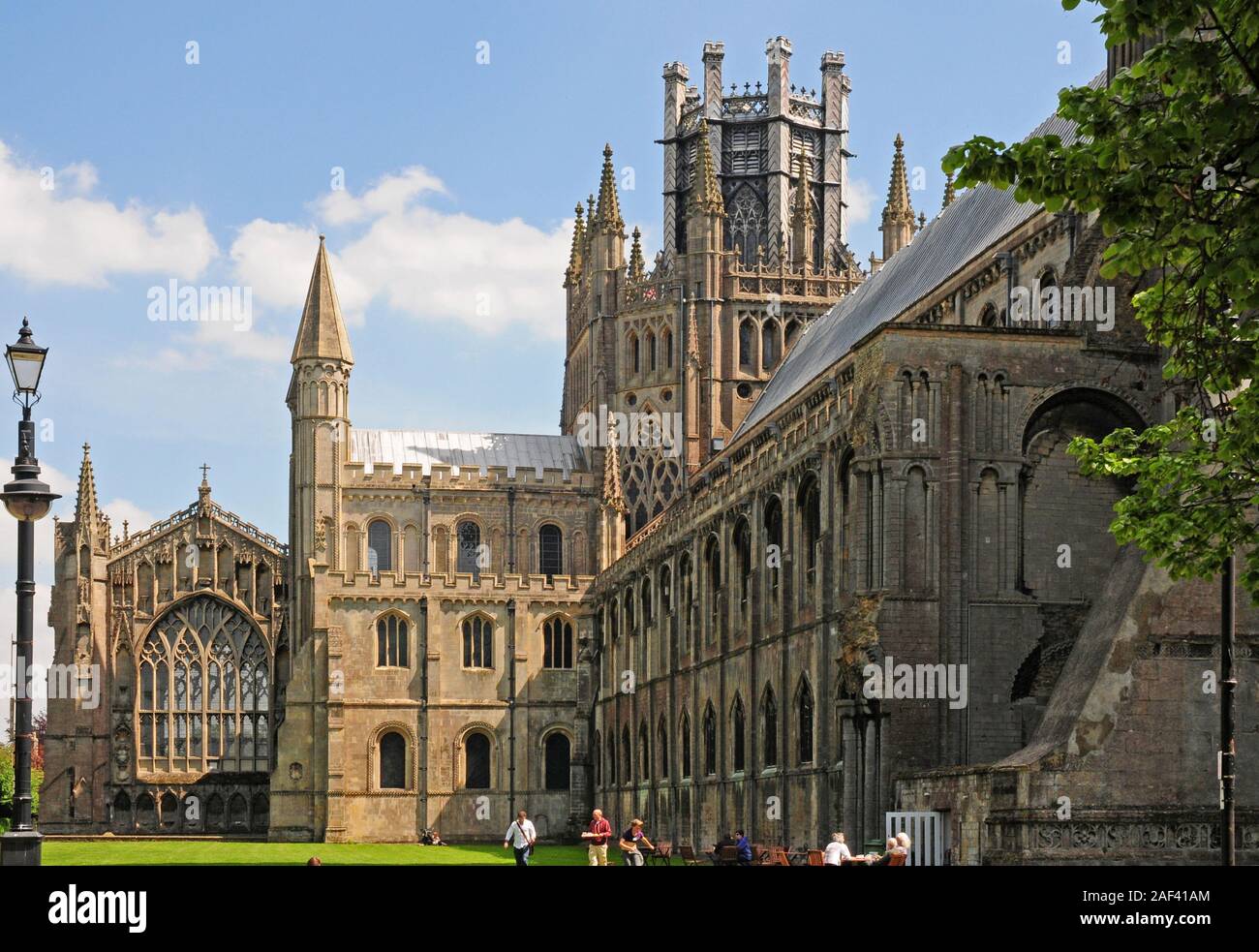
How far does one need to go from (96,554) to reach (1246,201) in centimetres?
7273

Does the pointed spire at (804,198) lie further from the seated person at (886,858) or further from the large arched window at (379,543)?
the seated person at (886,858)

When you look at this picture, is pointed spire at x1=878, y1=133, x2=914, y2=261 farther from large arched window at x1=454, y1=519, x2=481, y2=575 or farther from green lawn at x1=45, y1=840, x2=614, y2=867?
green lawn at x1=45, y1=840, x2=614, y2=867

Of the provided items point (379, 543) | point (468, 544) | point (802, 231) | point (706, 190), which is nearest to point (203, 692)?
point (379, 543)

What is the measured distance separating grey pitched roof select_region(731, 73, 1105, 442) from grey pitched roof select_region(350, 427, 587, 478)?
1190cm

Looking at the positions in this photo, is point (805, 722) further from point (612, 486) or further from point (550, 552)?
point (550, 552)

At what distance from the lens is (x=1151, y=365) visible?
44.8 metres

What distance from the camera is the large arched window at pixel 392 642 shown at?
260ft

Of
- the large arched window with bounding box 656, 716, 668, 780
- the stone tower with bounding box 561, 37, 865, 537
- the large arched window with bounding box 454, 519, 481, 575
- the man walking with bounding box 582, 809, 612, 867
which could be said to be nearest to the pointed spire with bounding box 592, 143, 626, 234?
the stone tower with bounding box 561, 37, 865, 537

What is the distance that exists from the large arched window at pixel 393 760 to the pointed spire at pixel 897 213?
94.3ft

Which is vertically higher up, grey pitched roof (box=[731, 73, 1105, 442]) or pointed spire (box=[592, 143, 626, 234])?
pointed spire (box=[592, 143, 626, 234])

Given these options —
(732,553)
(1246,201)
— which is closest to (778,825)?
(732,553)

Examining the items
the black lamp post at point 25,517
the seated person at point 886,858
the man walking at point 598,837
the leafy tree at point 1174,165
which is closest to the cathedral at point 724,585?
the seated person at point 886,858

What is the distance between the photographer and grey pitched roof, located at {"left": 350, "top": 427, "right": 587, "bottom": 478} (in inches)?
3521

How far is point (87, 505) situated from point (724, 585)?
3767cm
